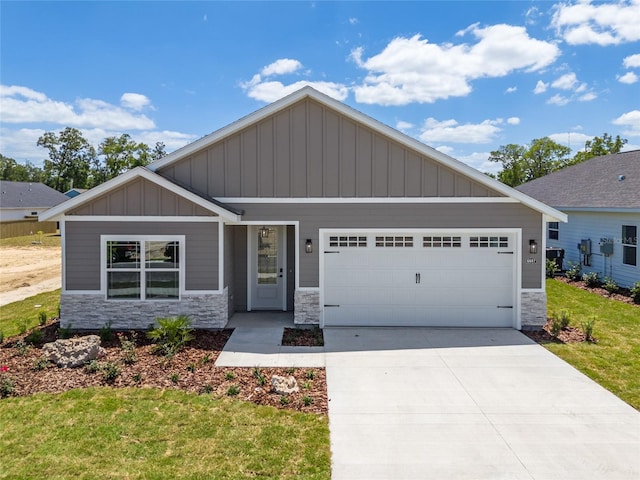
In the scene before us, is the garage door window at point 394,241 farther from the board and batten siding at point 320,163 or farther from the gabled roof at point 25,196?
the gabled roof at point 25,196

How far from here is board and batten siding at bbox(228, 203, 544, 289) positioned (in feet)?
34.5

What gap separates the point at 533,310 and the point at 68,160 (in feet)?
231

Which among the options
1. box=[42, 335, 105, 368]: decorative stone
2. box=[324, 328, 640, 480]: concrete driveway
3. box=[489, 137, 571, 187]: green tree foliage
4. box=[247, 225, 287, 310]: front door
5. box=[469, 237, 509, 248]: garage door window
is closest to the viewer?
box=[324, 328, 640, 480]: concrete driveway

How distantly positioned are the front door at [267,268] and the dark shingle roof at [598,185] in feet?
35.9

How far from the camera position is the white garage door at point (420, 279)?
10.7 meters

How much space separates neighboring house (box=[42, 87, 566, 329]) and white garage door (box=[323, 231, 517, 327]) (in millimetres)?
24

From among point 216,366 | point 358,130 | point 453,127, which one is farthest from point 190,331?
point 453,127

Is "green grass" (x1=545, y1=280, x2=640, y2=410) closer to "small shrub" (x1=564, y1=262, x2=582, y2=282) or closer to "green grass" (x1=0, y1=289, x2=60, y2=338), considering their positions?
"small shrub" (x1=564, y1=262, x2=582, y2=282)

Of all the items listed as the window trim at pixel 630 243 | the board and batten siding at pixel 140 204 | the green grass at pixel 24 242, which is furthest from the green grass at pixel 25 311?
the green grass at pixel 24 242

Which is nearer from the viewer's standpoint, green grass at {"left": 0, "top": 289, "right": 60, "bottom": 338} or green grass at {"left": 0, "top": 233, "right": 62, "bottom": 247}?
green grass at {"left": 0, "top": 289, "right": 60, "bottom": 338}

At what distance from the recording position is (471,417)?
6137 millimetres

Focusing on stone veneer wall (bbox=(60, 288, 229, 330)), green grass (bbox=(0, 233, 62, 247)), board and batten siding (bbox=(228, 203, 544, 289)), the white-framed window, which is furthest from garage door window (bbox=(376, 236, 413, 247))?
green grass (bbox=(0, 233, 62, 247))

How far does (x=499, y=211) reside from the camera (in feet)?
34.6

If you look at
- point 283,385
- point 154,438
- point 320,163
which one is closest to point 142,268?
point 320,163
